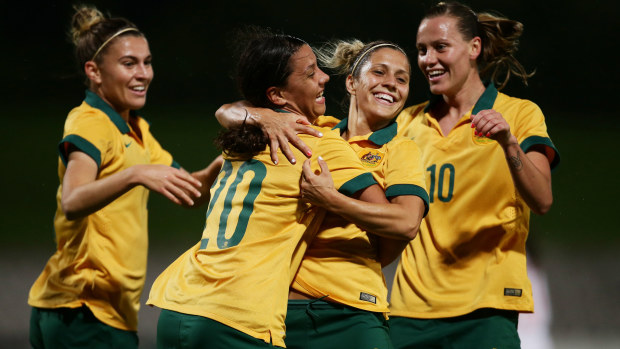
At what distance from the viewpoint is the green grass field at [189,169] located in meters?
4.82

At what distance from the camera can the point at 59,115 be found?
16.5ft

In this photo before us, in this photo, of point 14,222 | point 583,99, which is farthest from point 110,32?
→ point 583,99

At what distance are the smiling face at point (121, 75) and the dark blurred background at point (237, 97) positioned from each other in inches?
64.1

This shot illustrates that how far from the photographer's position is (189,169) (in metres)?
4.95

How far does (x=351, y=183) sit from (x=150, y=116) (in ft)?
10.2

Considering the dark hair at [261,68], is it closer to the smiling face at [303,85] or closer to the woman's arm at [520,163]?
the smiling face at [303,85]

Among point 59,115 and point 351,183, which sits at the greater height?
point 59,115

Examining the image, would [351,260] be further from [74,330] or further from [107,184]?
[74,330]

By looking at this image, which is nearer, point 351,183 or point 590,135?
point 351,183

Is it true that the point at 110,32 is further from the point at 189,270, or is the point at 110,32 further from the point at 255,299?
the point at 255,299

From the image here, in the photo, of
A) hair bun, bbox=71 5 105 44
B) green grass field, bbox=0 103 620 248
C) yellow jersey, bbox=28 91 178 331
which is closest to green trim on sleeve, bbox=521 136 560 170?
yellow jersey, bbox=28 91 178 331

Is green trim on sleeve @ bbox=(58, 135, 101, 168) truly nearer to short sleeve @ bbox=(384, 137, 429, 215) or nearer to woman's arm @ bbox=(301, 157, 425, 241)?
woman's arm @ bbox=(301, 157, 425, 241)

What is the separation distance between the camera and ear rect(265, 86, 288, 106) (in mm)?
2457

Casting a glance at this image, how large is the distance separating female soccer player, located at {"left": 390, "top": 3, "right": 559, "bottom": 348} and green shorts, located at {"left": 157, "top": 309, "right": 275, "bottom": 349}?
1.00m
